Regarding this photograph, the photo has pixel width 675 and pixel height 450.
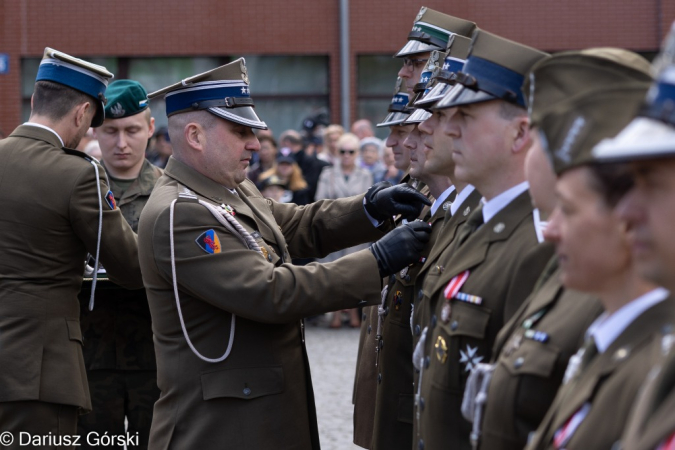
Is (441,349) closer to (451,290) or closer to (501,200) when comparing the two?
(451,290)

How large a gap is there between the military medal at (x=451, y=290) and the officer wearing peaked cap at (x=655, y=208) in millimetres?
1312

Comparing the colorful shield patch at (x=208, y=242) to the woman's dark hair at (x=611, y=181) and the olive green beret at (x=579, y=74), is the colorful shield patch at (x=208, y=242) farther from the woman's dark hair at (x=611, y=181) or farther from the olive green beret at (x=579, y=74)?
the woman's dark hair at (x=611, y=181)

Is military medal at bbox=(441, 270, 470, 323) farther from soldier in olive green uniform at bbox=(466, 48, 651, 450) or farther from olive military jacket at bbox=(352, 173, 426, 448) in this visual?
olive military jacket at bbox=(352, 173, 426, 448)

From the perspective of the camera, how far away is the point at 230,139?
13.1 feet

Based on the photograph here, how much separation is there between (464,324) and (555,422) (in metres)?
0.90

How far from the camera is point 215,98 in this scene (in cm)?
401

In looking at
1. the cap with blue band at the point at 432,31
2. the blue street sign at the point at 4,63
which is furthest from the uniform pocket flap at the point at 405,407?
the blue street sign at the point at 4,63

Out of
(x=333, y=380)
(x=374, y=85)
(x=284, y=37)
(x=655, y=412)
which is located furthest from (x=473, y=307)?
(x=374, y=85)

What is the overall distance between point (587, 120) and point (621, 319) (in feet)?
1.31

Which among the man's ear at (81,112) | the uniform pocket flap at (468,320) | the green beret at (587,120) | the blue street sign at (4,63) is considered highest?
the green beret at (587,120)

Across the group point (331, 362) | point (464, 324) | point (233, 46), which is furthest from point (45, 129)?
point (233, 46)

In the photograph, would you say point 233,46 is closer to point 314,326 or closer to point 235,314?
point 314,326

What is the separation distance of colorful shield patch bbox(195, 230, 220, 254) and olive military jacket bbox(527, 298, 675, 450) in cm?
198

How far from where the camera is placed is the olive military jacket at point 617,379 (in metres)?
1.79
